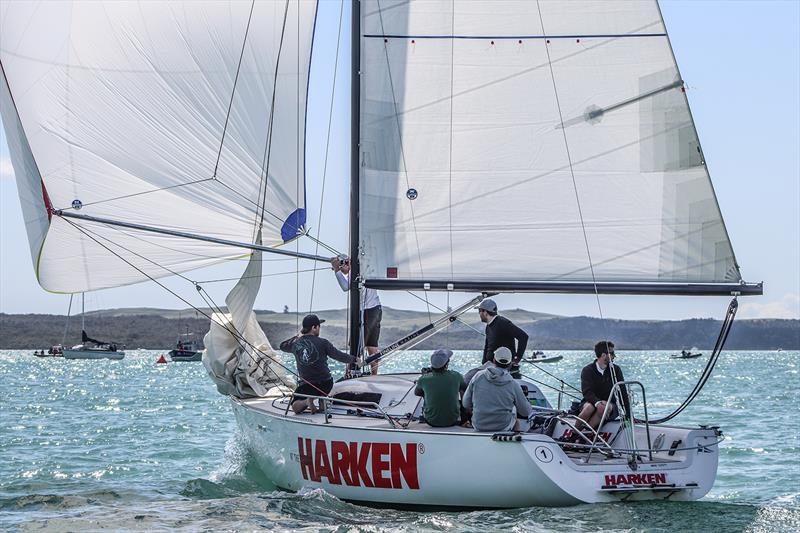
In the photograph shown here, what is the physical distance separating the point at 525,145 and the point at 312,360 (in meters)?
3.58

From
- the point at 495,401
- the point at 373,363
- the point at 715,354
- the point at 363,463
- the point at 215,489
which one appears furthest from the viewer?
the point at 373,363

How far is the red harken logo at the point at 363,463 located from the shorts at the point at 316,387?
0.90 metres

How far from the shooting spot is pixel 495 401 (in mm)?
10133

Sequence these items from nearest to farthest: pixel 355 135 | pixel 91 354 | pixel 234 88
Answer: pixel 355 135 → pixel 234 88 → pixel 91 354

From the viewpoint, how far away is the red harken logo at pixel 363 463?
999 centimetres

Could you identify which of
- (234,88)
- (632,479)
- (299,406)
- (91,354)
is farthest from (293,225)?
(91,354)

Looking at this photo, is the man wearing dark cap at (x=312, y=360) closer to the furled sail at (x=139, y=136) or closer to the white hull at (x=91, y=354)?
the furled sail at (x=139, y=136)

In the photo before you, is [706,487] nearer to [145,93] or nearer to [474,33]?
[474,33]

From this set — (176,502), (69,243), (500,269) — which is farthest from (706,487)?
(69,243)

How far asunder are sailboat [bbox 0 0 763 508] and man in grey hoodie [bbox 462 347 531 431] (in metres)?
1.59

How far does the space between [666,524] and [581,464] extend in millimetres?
930

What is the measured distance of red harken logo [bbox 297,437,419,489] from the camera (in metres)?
9.99

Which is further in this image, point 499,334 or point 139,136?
point 139,136

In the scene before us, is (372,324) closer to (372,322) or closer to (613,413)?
(372,322)
